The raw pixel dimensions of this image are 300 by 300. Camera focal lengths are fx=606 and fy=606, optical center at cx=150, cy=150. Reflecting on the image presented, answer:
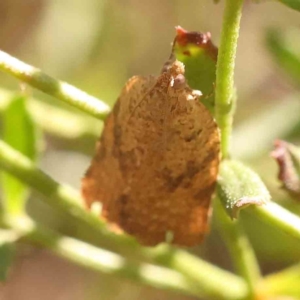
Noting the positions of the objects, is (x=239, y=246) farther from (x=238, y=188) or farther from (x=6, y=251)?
(x=6, y=251)

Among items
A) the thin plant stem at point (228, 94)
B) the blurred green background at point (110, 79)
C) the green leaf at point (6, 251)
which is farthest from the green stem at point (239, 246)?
the blurred green background at point (110, 79)

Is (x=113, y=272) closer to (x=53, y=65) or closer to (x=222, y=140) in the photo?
(x=222, y=140)

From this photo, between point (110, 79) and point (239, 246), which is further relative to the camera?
point (110, 79)

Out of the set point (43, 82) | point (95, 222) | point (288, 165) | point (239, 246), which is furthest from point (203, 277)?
point (43, 82)

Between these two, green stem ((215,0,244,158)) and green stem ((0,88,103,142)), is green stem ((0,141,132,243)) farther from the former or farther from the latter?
green stem ((0,88,103,142))

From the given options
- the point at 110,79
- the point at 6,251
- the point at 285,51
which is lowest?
the point at 6,251
